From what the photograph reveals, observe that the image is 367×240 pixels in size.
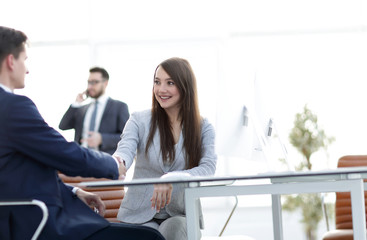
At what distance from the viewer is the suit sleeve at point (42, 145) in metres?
1.97

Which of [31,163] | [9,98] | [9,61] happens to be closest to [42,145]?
[31,163]

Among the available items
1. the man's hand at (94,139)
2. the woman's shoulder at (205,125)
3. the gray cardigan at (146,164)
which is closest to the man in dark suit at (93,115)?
the man's hand at (94,139)

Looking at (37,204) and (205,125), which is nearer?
(37,204)

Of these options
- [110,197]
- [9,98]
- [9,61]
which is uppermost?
[9,61]

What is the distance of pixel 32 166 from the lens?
6.62ft

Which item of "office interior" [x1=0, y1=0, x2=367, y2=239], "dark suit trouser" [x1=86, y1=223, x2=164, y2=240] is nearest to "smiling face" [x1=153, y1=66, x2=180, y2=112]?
"dark suit trouser" [x1=86, y1=223, x2=164, y2=240]

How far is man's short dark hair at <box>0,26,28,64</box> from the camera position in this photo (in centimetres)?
206

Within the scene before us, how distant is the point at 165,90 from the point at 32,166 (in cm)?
92

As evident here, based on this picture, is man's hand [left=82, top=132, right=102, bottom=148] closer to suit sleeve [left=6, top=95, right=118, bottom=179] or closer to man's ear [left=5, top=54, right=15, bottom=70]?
suit sleeve [left=6, top=95, right=118, bottom=179]

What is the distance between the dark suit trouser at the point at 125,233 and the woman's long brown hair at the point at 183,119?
0.56m

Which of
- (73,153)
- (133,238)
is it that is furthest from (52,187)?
(133,238)

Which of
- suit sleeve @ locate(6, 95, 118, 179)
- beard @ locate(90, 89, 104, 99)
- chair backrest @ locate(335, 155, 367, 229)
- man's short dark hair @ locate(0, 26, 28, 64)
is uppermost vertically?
man's short dark hair @ locate(0, 26, 28, 64)

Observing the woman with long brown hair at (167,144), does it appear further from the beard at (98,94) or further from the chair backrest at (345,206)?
the chair backrest at (345,206)

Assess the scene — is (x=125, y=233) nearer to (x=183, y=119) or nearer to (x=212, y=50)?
(x=183, y=119)
